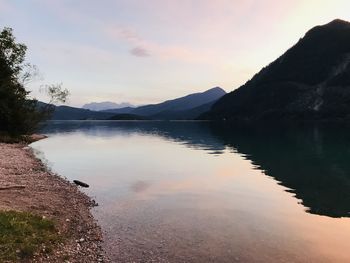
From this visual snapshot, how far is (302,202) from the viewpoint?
1501 inches

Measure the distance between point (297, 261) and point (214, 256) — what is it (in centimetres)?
469

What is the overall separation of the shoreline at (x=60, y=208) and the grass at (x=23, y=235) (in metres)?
0.52

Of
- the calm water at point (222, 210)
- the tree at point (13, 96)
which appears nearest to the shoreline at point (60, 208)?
the calm water at point (222, 210)

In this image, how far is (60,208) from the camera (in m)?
30.5

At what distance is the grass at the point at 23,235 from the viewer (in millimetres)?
19016

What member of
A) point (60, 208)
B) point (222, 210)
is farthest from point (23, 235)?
point (222, 210)

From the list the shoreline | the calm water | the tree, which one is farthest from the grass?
the tree

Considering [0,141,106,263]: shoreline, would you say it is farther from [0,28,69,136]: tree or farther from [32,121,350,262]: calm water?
[0,28,69,136]: tree

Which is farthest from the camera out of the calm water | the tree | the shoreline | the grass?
the tree

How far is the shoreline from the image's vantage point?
2138 cm

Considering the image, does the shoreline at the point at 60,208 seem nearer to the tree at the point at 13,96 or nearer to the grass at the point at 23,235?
the grass at the point at 23,235

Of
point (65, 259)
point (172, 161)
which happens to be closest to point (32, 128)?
point (172, 161)

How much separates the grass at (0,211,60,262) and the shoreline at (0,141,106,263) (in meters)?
0.52

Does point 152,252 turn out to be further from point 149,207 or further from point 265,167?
point 265,167
